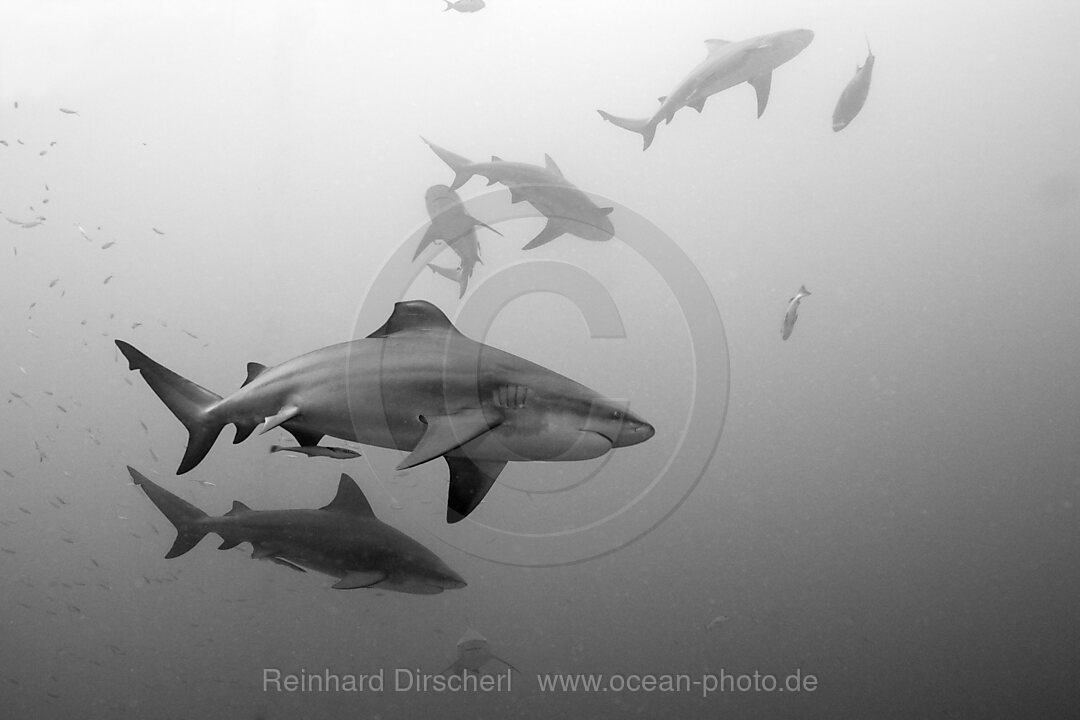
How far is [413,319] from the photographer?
2.70m

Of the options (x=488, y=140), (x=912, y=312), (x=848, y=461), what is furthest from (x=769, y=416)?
(x=488, y=140)

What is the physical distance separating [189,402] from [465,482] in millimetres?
1320

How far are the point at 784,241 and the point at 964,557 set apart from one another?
23572mm

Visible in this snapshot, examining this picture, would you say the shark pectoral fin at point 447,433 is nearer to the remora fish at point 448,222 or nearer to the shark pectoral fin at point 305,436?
the shark pectoral fin at point 305,436

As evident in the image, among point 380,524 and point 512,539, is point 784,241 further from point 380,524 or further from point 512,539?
point 380,524

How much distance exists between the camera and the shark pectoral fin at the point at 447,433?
2068mm

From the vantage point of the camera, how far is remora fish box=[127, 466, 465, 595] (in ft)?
13.7

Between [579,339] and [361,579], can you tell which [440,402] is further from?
[579,339]

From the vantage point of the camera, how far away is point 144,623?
68.9ft

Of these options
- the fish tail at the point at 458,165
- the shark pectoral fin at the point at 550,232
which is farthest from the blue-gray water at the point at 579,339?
the fish tail at the point at 458,165

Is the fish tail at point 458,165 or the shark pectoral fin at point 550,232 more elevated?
the fish tail at point 458,165

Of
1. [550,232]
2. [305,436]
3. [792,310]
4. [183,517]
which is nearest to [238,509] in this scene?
[183,517]

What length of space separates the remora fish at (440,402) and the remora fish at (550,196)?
83.5 inches

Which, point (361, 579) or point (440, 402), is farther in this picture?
point (361, 579)
